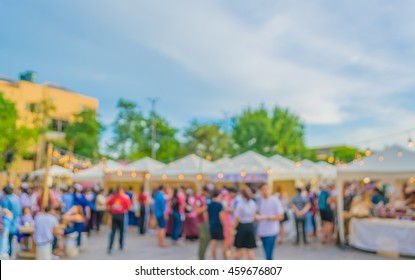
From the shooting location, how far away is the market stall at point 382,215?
579cm

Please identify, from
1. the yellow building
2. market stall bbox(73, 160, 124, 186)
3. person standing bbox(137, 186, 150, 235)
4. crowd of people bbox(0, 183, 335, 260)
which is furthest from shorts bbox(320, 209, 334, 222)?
market stall bbox(73, 160, 124, 186)

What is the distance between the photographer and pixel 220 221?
4.94 metres

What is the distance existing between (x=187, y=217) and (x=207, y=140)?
1309cm

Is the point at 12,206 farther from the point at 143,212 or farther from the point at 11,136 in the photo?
the point at 11,136

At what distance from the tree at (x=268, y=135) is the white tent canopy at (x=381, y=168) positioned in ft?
25.8

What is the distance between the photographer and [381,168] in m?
6.25

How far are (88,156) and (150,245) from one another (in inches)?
279

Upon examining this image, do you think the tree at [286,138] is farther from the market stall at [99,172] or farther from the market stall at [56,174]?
the market stall at [56,174]

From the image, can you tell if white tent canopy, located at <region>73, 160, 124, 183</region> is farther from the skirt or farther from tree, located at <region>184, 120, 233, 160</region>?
tree, located at <region>184, 120, 233, 160</region>

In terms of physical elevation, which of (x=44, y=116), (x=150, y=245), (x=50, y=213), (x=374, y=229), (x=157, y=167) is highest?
(x=44, y=116)

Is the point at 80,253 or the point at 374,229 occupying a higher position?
the point at 374,229

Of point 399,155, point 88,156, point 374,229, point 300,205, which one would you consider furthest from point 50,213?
point 88,156

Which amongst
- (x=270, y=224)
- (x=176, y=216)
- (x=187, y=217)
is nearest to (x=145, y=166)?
(x=187, y=217)

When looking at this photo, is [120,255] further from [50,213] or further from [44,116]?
[44,116]
